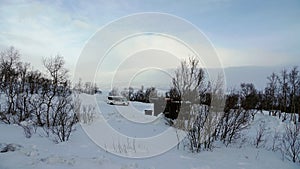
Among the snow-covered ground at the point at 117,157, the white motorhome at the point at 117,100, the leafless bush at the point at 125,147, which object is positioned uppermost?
the white motorhome at the point at 117,100

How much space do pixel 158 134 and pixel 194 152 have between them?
2809 mm

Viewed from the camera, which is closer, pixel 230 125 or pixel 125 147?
pixel 125 147

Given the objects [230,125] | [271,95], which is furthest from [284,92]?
[230,125]

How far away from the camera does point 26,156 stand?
263 inches

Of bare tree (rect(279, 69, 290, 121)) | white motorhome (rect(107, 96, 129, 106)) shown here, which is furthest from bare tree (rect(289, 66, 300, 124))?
white motorhome (rect(107, 96, 129, 106))

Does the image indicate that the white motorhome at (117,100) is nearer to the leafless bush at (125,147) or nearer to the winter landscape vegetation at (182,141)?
the winter landscape vegetation at (182,141)

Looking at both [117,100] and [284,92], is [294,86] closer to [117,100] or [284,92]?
[284,92]

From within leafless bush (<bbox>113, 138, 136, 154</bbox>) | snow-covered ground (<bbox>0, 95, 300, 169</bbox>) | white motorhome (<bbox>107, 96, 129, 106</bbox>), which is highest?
white motorhome (<bbox>107, 96, 129, 106</bbox>)

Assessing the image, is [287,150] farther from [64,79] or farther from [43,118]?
[64,79]

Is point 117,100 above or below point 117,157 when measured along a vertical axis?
above

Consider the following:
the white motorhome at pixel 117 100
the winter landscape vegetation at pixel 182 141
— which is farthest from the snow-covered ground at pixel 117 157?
the white motorhome at pixel 117 100

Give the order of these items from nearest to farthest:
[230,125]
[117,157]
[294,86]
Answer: [117,157] < [230,125] < [294,86]

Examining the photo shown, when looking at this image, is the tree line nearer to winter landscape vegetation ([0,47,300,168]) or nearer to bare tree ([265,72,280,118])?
winter landscape vegetation ([0,47,300,168])

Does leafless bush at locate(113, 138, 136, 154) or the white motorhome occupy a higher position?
the white motorhome
